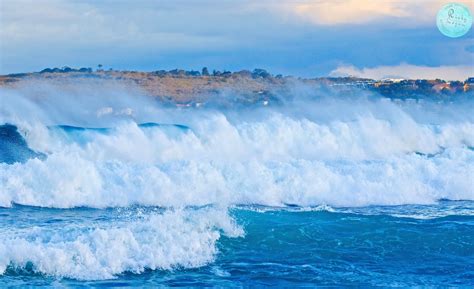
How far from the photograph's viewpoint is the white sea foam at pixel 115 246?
44.3 feet

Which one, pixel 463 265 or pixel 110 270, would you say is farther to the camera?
Result: pixel 463 265

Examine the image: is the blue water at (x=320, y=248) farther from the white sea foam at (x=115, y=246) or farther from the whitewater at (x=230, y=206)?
the white sea foam at (x=115, y=246)

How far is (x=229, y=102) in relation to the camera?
6062 cm

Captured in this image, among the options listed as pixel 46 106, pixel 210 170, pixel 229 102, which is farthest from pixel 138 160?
pixel 229 102

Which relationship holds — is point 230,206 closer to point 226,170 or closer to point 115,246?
point 226,170

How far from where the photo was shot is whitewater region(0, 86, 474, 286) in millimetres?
13812

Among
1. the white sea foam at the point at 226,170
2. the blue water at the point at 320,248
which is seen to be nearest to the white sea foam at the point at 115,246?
the blue water at the point at 320,248

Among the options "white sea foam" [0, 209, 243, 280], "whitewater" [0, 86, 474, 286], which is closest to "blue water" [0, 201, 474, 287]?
"whitewater" [0, 86, 474, 286]

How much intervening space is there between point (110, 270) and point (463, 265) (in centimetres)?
588

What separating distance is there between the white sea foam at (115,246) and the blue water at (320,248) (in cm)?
17

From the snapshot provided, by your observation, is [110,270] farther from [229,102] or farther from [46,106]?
[229,102]

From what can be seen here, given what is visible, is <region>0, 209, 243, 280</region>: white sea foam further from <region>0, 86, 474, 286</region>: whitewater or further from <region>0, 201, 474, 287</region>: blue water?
<region>0, 201, 474, 287</region>: blue water

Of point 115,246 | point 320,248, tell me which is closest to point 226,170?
point 320,248

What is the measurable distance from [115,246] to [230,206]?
591 centimetres
